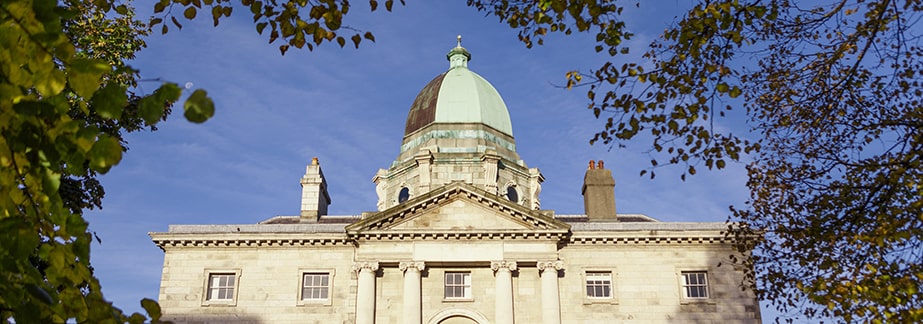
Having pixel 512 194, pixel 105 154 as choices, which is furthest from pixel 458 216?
pixel 105 154

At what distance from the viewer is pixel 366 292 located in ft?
99.0

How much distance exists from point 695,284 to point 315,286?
1520 cm

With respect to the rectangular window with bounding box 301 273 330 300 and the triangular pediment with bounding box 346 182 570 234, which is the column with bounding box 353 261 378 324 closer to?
the triangular pediment with bounding box 346 182 570 234

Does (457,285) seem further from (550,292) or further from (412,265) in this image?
(550,292)

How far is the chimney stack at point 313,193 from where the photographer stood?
36.8 m

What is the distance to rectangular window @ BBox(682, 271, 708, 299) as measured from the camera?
3144 cm

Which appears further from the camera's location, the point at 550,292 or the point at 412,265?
the point at 412,265

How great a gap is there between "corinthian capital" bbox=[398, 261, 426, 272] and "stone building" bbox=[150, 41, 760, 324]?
0.04 m

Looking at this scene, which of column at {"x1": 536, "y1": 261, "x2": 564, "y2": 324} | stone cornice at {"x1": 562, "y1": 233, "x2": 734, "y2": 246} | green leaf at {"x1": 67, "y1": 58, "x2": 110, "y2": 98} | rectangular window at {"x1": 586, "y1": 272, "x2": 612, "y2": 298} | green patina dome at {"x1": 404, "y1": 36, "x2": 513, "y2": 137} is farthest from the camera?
green patina dome at {"x1": 404, "y1": 36, "x2": 513, "y2": 137}

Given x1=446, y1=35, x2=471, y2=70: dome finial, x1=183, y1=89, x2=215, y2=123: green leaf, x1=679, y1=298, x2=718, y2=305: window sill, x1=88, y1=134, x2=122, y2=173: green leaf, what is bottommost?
x1=88, y1=134, x2=122, y2=173: green leaf

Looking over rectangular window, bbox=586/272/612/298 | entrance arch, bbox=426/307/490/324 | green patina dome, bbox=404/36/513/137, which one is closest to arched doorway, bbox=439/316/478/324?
entrance arch, bbox=426/307/490/324

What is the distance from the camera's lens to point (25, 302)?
186 inches

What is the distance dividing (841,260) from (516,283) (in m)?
19.8

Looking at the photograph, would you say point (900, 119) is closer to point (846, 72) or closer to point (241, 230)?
point (846, 72)
